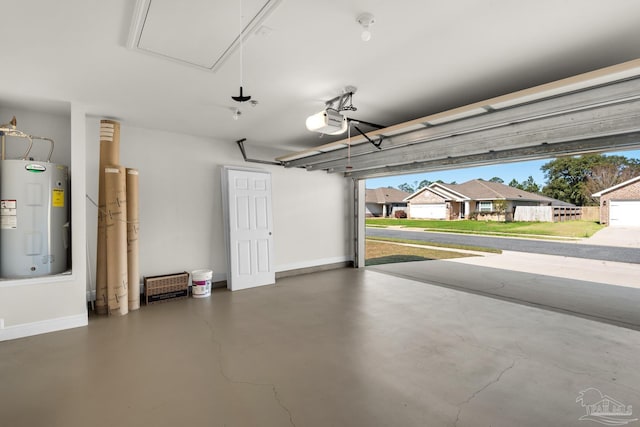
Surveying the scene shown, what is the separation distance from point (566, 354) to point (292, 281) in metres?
4.03

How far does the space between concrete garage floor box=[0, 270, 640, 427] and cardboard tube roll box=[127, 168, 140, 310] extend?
269 mm

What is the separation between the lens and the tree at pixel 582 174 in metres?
6.01

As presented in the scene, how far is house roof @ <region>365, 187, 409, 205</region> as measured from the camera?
18.5 meters

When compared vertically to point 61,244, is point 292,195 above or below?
above

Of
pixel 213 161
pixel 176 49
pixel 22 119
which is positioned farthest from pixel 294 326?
pixel 22 119

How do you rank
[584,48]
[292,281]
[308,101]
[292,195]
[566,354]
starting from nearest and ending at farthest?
[584,48] → [566,354] → [308,101] → [292,281] → [292,195]

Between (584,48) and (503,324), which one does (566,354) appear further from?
(584,48)

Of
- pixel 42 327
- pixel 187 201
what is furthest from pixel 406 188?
pixel 42 327

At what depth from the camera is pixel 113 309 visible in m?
3.69

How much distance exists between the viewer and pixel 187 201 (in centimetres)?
483

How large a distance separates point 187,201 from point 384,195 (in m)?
16.4

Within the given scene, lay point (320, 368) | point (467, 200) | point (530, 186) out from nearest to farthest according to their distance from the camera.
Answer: point (320, 368) → point (530, 186) → point (467, 200)

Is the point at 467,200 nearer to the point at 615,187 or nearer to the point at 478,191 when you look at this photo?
the point at 478,191

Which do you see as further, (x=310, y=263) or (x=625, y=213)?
(x=310, y=263)
